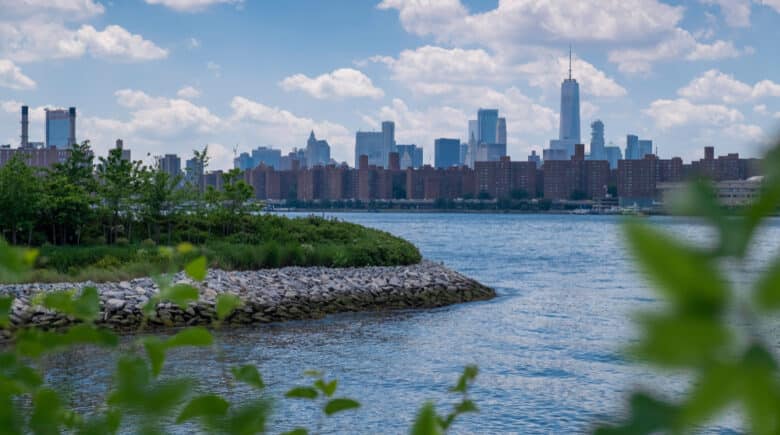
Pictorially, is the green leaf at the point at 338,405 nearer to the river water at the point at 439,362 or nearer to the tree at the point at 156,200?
the river water at the point at 439,362

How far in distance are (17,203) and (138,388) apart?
80.8 feet

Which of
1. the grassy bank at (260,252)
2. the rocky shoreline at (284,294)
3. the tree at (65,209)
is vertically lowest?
the rocky shoreline at (284,294)

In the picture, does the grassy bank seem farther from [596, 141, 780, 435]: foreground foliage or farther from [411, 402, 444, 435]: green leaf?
[596, 141, 780, 435]: foreground foliage

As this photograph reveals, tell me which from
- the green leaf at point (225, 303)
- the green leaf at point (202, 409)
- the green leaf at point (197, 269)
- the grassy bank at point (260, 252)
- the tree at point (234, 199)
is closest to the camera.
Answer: the green leaf at point (202, 409)

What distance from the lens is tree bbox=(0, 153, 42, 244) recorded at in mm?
23078

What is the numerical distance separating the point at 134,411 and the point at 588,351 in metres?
15.4

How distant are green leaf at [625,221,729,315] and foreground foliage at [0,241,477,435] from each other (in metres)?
0.48

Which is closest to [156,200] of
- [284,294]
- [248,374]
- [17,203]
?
[17,203]

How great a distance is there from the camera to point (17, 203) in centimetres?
2308

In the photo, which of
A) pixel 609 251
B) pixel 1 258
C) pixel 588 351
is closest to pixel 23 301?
pixel 588 351

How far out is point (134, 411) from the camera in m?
0.90

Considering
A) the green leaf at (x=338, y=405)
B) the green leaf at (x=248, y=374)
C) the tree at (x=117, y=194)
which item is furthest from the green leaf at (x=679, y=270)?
the tree at (x=117, y=194)

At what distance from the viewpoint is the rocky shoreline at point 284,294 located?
1666 centimetres

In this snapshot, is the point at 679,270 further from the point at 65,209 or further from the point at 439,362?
the point at 65,209
